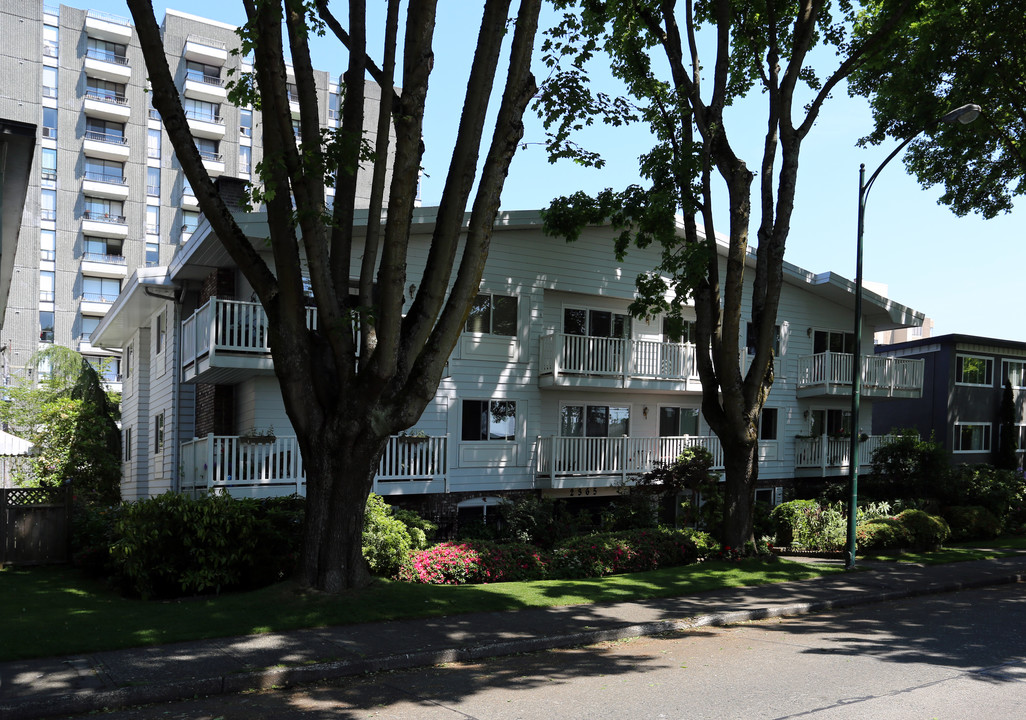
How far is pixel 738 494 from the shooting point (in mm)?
16797

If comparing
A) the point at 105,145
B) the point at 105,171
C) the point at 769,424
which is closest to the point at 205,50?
the point at 105,145

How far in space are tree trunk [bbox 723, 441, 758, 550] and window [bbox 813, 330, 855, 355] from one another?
42.0 feet

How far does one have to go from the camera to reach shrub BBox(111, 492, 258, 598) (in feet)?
→ 39.3

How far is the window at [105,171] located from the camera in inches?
2062

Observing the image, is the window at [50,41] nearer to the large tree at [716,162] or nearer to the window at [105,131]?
Result: the window at [105,131]

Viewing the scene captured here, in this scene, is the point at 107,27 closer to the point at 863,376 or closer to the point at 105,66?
the point at 105,66

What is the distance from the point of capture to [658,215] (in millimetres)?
15758

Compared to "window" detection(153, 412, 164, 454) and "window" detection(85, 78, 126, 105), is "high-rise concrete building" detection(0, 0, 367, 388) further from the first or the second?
"window" detection(153, 412, 164, 454)

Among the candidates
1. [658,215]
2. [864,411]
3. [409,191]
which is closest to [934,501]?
[864,411]

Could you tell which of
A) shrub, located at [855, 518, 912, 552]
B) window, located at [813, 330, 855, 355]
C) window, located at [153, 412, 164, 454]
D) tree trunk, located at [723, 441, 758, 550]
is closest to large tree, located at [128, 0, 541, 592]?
tree trunk, located at [723, 441, 758, 550]

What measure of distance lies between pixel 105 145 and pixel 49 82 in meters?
4.87

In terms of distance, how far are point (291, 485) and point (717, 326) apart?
30.5 ft

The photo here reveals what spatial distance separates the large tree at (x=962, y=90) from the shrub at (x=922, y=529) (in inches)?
378

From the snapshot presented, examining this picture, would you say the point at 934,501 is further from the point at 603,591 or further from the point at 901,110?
the point at 603,591
